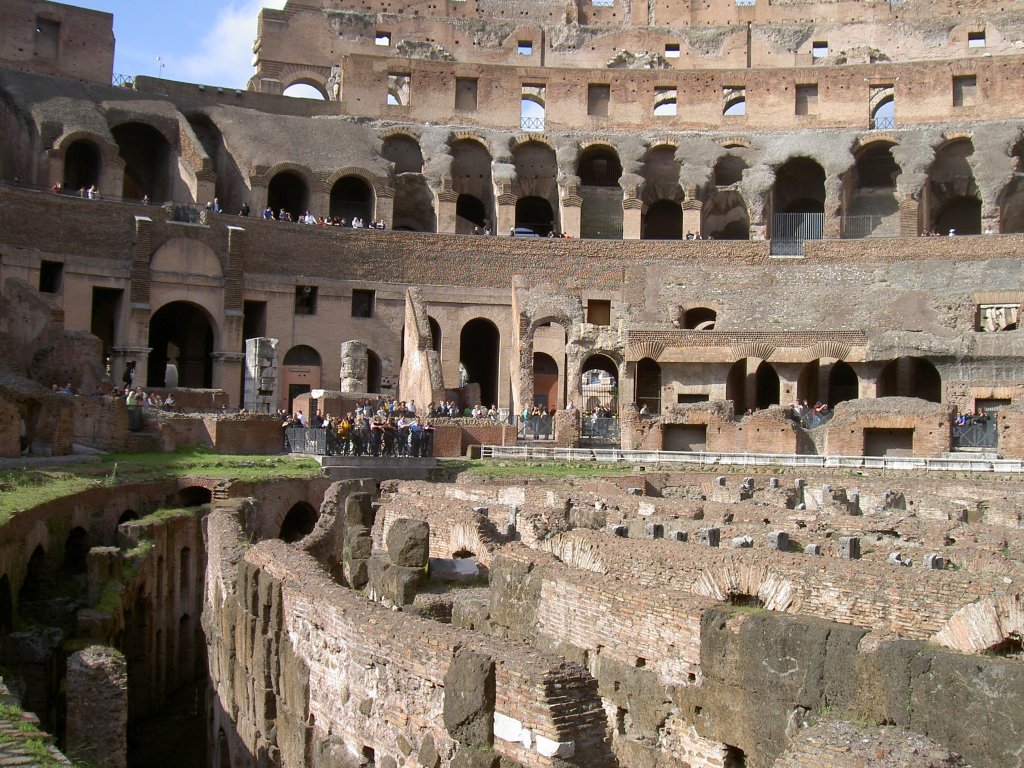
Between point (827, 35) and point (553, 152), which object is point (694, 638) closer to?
point (553, 152)

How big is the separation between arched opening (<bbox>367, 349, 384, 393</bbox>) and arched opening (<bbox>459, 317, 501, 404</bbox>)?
4.49 m

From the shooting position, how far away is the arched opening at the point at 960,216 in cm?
4275

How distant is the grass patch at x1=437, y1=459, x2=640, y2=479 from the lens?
21.9 metres

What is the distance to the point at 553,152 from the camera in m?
44.3

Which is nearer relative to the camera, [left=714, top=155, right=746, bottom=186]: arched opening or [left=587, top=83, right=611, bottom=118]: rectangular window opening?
[left=714, top=155, right=746, bottom=186]: arched opening

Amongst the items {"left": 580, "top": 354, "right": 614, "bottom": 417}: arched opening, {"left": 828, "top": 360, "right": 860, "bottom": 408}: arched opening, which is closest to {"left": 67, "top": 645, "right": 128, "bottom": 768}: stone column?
{"left": 580, "top": 354, "right": 614, "bottom": 417}: arched opening

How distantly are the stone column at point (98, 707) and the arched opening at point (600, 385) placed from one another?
2171 centimetres

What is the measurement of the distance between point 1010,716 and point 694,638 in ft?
7.76

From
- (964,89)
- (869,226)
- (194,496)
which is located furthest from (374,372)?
(964,89)

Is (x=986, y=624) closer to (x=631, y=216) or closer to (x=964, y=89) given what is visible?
(x=631, y=216)

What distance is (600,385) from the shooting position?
122ft

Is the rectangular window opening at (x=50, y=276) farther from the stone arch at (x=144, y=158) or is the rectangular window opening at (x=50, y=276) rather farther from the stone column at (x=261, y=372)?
the stone arch at (x=144, y=158)

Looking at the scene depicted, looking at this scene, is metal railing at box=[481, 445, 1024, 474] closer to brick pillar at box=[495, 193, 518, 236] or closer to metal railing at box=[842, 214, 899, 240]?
brick pillar at box=[495, 193, 518, 236]

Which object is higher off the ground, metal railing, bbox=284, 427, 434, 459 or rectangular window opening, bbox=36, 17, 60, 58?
rectangular window opening, bbox=36, 17, 60, 58
